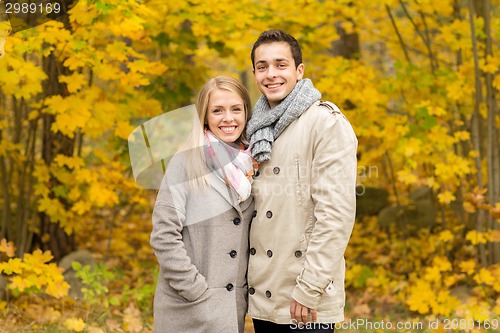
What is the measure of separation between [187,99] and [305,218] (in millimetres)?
4588

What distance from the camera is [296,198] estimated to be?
2633 mm

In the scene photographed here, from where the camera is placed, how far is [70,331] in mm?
4832

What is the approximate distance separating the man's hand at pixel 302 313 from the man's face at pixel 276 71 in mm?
910

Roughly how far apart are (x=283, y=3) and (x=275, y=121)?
10.2 feet

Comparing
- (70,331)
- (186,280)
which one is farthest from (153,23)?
(186,280)

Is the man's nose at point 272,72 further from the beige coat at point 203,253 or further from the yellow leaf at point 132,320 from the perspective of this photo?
the yellow leaf at point 132,320

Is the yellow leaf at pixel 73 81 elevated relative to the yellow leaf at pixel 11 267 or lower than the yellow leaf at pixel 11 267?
elevated

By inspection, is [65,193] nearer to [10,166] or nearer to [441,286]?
[10,166]

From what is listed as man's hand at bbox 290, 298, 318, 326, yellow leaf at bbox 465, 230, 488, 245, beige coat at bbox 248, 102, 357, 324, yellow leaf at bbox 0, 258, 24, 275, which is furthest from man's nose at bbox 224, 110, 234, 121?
yellow leaf at bbox 465, 230, 488, 245

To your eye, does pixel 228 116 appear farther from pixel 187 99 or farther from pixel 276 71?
pixel 187 99

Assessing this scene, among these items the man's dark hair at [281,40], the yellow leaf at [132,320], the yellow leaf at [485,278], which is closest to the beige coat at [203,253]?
the man's dark hair at [281,40]

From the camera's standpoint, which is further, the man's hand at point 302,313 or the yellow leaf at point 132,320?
the yellow leaf at point 132,320

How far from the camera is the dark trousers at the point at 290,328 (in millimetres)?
2619

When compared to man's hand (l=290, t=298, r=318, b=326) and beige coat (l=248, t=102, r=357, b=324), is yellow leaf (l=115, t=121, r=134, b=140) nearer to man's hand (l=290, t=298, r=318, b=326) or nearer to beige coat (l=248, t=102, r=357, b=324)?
beige coat (l=248, t=102, r=357, b=324)
